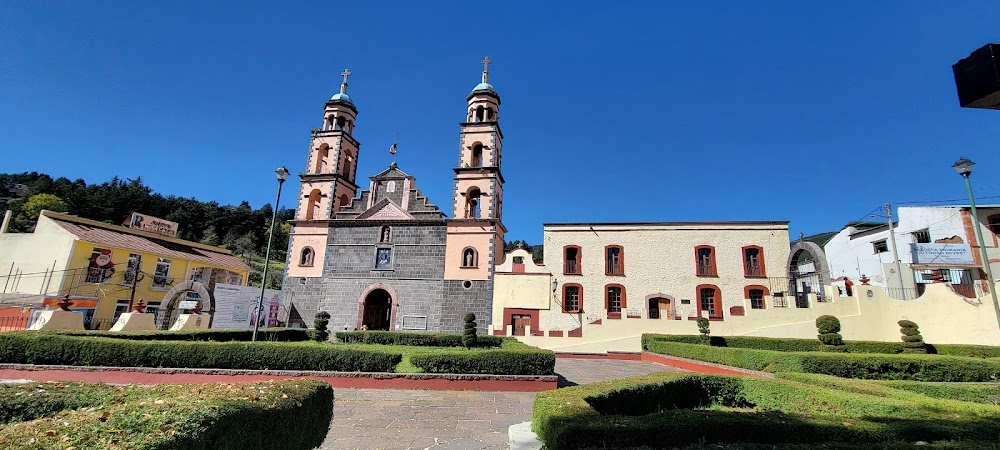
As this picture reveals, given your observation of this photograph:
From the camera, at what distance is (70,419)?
3.14 meters

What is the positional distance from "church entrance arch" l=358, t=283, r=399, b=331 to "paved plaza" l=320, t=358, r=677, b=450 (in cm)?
1517

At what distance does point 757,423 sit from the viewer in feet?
17.0

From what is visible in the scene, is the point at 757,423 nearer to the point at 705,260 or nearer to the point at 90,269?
the point at 705,260

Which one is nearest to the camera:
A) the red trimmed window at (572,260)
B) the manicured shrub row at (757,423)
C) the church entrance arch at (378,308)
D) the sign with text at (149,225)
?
the manicured shrub row at (757,423)

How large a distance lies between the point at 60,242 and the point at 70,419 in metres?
30.3

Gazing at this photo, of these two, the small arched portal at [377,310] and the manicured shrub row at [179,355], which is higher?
the small arched portal at [377,310]

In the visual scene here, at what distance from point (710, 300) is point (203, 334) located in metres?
24.0

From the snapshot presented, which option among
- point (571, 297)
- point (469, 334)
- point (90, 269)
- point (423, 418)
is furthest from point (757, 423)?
point (90, 269)

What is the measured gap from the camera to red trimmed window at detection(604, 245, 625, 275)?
25222 millimetres

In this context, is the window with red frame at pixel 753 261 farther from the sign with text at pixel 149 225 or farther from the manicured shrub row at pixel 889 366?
the sign with text at pixel 149 225

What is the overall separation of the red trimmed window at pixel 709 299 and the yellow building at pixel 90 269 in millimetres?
25943

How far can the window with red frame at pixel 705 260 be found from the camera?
24.6 metres

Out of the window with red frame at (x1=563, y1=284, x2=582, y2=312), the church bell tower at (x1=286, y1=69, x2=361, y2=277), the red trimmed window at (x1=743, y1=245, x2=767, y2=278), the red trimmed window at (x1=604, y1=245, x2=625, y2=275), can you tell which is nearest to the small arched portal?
the church bell tower at (x1=286, y1=69, x2=361, y2=277)

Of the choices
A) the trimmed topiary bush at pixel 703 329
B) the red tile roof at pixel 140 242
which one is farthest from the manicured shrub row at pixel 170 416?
the red tile roof at pixel 140 242
